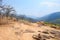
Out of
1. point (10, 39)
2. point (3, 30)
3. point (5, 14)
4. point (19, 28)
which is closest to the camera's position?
point (10, 39)

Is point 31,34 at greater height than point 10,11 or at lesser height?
lesser

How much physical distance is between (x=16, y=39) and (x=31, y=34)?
139 cm

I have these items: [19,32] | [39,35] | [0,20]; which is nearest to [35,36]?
[39,35]

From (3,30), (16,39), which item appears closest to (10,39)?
(16,39)

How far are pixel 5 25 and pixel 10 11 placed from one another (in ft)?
6.31

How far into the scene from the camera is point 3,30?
1105 centimetres

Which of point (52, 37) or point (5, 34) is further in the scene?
point (52, 37)

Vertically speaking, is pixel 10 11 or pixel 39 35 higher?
pixel 10 11

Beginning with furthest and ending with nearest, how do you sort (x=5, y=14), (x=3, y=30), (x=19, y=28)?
(x=5, y=14)
(x=19, y=28)
(x=3, y=30)

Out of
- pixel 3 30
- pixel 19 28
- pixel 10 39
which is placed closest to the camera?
pixel 10 39

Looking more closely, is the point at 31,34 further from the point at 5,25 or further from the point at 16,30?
the point at 5,25

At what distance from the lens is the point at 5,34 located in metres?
10.6

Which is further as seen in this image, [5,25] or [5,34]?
[5,25]

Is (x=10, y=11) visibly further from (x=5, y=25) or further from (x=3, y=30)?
(x=3, y=30)
